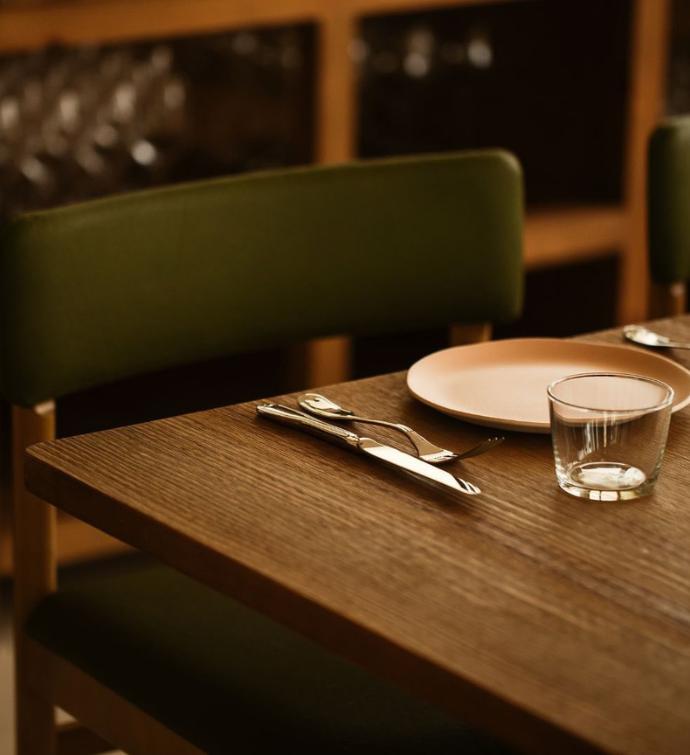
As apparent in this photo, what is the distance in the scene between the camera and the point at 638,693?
21.5 inches

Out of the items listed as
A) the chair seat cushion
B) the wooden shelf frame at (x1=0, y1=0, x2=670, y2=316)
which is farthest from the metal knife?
the wooden shelf frame at (x1=0, y1=0, x2=670, y2=316)

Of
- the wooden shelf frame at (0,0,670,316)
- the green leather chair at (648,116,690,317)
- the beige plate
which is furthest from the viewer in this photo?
the wooden shelf frame at (0,0,670,316)

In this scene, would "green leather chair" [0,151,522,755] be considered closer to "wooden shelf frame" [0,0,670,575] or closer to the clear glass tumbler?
the clear glass tumbler

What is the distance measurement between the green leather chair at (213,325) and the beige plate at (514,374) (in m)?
0.24

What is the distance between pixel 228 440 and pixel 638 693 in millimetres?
370

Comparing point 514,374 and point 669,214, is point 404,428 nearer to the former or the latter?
point 514,374

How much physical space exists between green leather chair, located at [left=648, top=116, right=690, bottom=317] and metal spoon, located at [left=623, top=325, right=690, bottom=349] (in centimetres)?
44

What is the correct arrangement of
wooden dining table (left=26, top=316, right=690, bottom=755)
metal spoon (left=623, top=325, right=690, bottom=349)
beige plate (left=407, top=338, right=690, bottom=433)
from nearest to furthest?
wooden dining table (left=26, top=316, right=690, bottom=755) → beige plate (left=407, top=338, right=690, bottom=433) → metal spoon (left=623, top=325, right=690, bottom=349)

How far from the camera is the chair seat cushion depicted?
0.93 m

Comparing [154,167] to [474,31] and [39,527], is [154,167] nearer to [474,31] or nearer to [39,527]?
[474,31]

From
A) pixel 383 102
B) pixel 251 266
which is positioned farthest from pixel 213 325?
pixel 383 102

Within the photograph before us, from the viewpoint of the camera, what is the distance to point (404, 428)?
0.83 m

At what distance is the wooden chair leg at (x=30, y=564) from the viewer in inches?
43.9

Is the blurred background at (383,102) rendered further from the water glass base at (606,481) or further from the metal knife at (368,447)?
the water glass base at (606,481)
